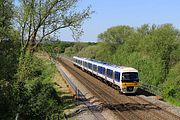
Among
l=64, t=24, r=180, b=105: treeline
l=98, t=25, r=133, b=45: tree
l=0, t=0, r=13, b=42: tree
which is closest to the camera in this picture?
l=0, t=0, r=13, b=42: tree

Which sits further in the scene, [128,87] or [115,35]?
[115,35]

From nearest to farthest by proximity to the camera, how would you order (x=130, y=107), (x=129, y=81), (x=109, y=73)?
(x=130, y=107) → (x=129, y=81) → (x=109, y=73)

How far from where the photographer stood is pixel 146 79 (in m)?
45.3

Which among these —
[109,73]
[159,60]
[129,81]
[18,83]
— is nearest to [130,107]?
[129,81]


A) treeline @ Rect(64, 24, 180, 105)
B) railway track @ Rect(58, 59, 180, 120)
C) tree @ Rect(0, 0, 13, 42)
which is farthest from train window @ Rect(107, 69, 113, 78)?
tree @ Rect(0, 0, 13, 42)

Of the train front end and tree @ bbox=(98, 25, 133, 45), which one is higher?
tree @ bbox=(98, 25, 133, 45)

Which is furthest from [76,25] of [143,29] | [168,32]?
[143,29]

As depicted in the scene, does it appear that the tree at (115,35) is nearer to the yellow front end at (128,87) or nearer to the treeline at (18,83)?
the yellow front end at (128,87)

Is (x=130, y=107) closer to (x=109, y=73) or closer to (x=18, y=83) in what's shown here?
(x=18, y=83)

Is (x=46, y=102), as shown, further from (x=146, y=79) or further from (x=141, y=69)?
(x=141, y=69)

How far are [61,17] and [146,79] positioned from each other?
1791 cm

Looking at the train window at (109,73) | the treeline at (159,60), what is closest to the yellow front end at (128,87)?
the treeline at (159,60)

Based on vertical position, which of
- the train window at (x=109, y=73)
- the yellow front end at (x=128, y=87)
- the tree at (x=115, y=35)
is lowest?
the yellow front end at (x=128, y=87)

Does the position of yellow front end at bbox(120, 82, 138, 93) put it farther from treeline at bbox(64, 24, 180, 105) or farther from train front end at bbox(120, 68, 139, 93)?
treeline at bbox(64, 24, 180, 105)
